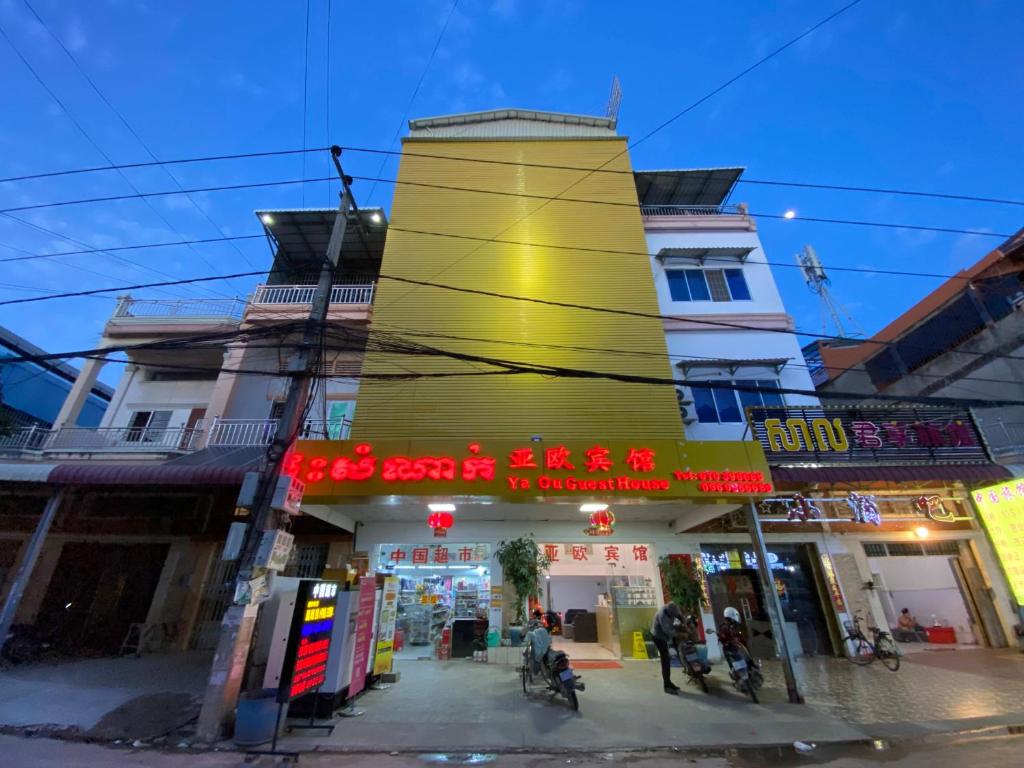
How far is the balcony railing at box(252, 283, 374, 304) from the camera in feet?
50.2

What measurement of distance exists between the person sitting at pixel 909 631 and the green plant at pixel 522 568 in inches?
435

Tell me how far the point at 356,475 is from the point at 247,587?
2.81 metres

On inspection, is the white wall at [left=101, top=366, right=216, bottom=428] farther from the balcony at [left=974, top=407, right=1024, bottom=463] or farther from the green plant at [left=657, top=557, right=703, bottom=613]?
the balcony at [left=974, top=407, right=1024, bottom=463]

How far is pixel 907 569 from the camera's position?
45.2 ft

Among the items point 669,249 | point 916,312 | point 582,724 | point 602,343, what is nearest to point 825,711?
point 582,724

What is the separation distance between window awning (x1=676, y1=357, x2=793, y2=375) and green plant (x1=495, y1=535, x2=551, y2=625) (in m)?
7.21

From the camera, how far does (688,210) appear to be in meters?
17.6

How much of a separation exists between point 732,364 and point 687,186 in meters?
8.63

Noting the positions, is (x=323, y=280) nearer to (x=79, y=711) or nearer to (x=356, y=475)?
(x=356, y=475)

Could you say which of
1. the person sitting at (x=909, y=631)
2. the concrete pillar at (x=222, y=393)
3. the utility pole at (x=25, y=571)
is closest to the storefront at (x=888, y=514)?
the person sitting at (x=909, y=631)

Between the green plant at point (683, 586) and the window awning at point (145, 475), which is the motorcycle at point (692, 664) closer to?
the green plant at point (683, 586)

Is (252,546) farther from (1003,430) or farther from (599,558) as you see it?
(1003,430)

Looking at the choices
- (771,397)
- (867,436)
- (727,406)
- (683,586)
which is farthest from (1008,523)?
(683,586)

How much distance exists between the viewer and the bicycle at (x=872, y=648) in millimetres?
10367
